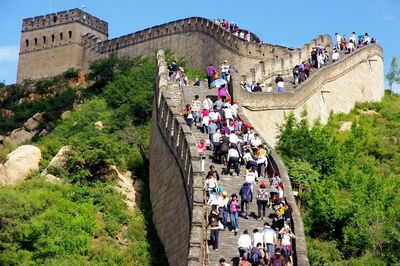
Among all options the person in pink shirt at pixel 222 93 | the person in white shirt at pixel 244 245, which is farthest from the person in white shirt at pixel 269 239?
the person in pink shirt at pixel 222 93

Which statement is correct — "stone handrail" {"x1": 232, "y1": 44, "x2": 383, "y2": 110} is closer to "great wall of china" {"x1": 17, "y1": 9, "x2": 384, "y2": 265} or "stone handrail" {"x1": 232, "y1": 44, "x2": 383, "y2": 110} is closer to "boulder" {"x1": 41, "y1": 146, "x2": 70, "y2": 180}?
"great wall of china" {"x1": 17, "y1": 9, "x2": 384, "y2": 265}

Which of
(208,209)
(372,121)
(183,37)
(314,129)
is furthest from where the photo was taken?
(183,37)

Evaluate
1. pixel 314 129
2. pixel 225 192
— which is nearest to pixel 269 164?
pixel 225 192

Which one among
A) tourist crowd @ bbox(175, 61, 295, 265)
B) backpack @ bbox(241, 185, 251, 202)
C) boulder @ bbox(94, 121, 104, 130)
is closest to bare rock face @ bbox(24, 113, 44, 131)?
boulder @ bbox(94, 121, 104, 130)

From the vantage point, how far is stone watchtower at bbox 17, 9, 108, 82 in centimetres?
6331

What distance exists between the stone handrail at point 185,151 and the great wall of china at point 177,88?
0.02m

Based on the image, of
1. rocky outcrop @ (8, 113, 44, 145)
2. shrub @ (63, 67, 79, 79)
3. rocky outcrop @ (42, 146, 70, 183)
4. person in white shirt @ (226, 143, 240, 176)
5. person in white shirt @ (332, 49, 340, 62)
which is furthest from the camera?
shrub @ (63, 67, 79, 79)

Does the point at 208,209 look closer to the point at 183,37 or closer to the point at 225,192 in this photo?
the point at 225,192

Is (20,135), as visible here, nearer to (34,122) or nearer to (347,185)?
(34,122)

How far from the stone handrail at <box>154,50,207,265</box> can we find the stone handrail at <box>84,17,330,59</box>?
1109 cm

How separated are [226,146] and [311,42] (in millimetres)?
21004

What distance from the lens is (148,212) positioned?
2992 centimetres

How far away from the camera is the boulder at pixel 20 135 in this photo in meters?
49.9

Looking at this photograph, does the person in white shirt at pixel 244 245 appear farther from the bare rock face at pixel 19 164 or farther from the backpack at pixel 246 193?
the bare rock face at pixel 19 164
